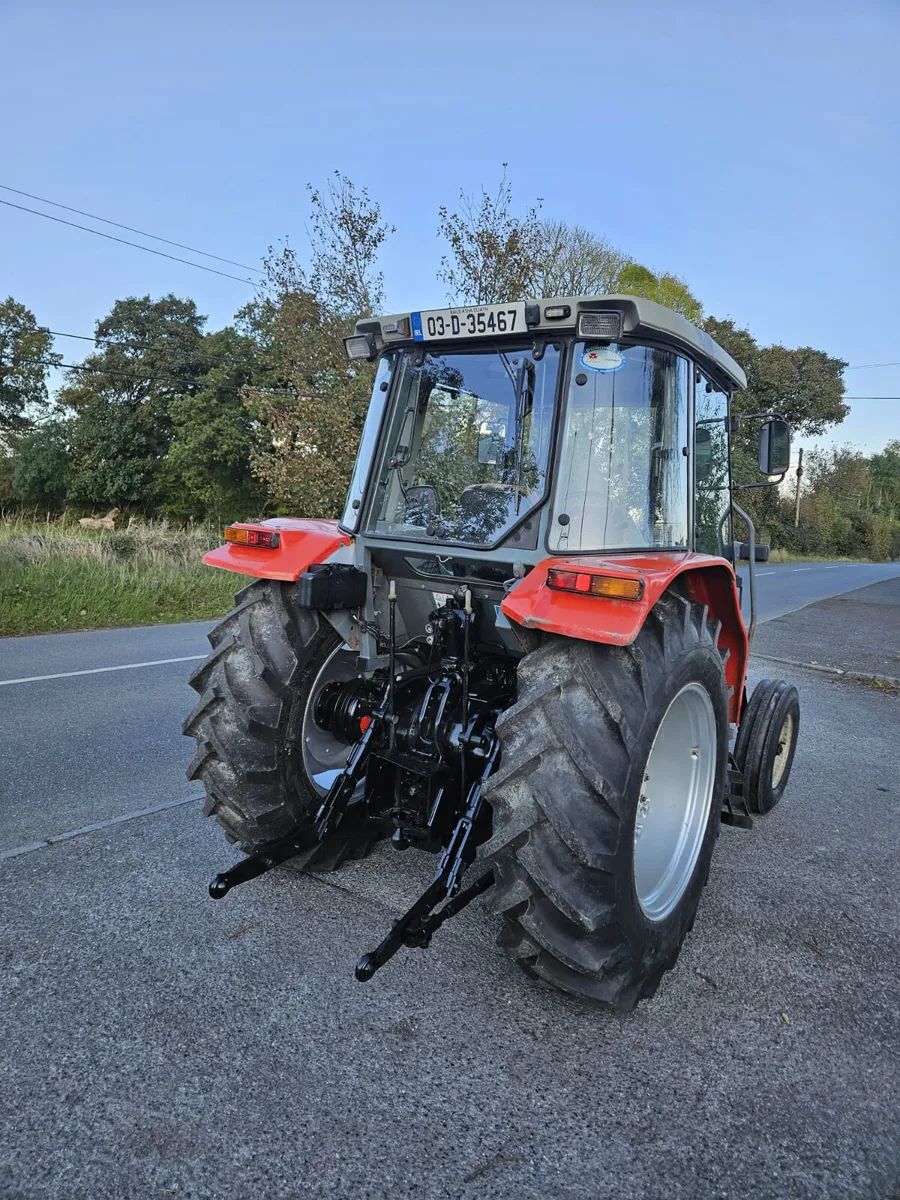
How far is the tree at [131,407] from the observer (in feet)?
112

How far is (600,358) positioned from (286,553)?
1470mm

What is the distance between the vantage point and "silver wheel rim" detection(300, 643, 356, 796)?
3.29 meters

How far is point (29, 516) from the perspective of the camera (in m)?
32.8

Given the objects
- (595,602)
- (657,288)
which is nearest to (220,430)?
(657,288)

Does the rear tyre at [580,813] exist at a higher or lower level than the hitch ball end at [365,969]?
higher

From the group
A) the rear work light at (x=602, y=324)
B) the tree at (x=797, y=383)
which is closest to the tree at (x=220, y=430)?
the tree at (x=797, y=383)

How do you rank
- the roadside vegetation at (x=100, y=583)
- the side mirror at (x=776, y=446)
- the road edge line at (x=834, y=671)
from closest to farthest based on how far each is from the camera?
the side mirror at (x=776, y=446) < the road edge line at (x=834, y=671) < the roadside vegetation at (x=100, y=583)

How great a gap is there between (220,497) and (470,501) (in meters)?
31.7

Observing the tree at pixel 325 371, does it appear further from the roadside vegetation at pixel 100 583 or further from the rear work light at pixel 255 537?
the rear work light at pixel 255 537

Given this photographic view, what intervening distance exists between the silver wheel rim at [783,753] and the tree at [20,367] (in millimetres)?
36103

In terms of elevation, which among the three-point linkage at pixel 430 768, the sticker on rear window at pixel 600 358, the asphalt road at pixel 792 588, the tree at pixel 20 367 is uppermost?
the tree at pixel 20 367

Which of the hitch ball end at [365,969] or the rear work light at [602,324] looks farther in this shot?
the rear work light at [602,324]

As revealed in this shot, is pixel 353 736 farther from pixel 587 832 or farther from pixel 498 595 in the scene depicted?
pixel 587 832

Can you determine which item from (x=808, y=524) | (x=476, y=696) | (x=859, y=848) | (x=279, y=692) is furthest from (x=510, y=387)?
(x=808, y=524)
